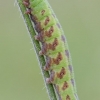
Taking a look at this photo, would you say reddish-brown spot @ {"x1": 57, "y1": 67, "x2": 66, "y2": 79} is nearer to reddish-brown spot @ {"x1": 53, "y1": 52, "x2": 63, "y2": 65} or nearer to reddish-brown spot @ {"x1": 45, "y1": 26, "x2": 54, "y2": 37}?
reddish-brown spot @ {"x1": 53, "y1": 52, "x2": 63, "y2": 65}

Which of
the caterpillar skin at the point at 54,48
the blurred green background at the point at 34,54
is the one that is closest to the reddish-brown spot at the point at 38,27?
the caterpillar skin at the point at 54,48

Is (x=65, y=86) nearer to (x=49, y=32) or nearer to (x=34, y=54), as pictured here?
(x=49, y=32)

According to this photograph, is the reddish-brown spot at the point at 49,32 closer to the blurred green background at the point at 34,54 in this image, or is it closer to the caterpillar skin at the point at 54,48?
the caterpillar skin at the point at 54,48

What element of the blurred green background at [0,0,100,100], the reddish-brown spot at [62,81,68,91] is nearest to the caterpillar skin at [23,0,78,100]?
the reddish-brown spot at [62,81,68,91]

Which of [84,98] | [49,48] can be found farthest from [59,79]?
[84,98]

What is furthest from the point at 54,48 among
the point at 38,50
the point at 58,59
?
the point at 38,50

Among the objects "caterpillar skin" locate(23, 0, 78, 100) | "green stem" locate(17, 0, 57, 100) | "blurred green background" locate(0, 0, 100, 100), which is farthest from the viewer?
"blurred green background" locate(0, 0, 100, 100)

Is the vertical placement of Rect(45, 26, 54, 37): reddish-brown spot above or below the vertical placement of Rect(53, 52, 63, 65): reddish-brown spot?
above
